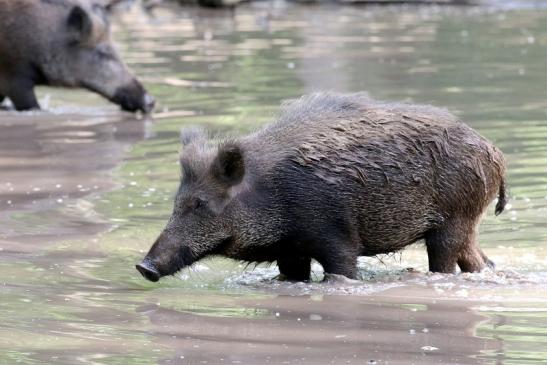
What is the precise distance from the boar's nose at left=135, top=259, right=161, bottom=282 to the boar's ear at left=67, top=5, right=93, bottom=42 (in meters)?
9.03

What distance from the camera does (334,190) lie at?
7590mm

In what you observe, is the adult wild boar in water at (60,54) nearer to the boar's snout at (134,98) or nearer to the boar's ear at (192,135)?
the boar's snout at (134,98)

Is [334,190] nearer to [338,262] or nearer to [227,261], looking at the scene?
[338,262]

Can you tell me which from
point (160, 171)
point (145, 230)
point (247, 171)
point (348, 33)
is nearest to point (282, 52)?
point (348, 33)

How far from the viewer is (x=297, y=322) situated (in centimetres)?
645

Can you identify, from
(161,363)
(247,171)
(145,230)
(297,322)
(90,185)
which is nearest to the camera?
(161,363)

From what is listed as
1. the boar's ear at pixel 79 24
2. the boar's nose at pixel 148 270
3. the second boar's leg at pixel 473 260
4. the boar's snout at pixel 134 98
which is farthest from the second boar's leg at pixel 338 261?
the boar's ear at pixel 79 24

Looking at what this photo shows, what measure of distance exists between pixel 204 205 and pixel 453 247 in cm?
154

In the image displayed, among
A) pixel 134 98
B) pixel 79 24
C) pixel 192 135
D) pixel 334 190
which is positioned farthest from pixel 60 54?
pixel 334 190

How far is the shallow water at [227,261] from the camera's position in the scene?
5.91 m

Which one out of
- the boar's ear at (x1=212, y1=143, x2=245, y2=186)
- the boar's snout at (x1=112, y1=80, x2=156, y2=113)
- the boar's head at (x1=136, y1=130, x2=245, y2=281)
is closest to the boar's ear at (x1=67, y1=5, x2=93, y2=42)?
the boar's snout at (x1=112, y1=80, x2=156, y2=113)

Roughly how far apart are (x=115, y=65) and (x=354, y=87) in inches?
117

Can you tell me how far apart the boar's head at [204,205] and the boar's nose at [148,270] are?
179 mm

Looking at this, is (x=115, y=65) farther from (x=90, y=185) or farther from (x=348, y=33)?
(x=348, y=33)
